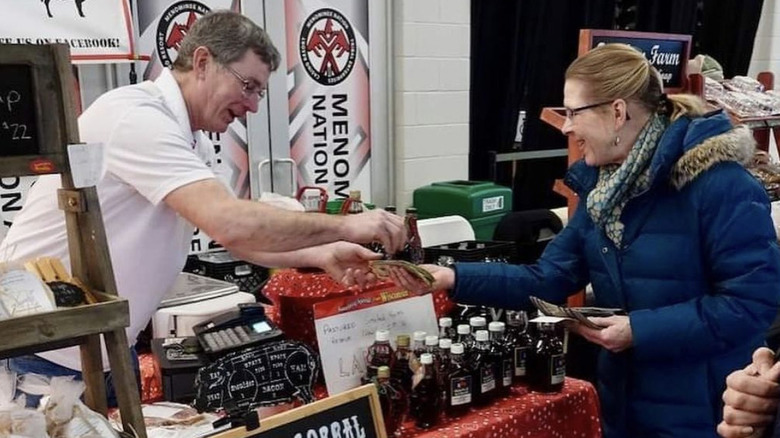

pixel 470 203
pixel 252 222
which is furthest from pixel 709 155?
pixel 470 203

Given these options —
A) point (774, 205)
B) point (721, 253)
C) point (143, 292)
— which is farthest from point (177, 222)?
point (774, 205)

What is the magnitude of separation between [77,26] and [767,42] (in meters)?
5.72

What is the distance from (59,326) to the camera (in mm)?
1029

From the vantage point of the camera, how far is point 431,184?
14.2 ft

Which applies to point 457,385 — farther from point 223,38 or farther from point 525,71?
point 525,71

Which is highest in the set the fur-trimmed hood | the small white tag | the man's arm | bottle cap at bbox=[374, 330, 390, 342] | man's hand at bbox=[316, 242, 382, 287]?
the small white tag

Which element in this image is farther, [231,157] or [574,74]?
[231,157]

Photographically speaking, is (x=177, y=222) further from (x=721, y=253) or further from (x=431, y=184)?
(x=431, y=184)

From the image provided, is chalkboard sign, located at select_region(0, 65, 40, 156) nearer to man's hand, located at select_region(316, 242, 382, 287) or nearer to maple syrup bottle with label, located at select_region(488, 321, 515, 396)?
man's hand, located at select_region(316, 242, 382, 287)

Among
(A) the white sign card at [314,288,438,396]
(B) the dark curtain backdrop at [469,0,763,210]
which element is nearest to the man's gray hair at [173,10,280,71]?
(A) the white sign card at [314,288,438,396]

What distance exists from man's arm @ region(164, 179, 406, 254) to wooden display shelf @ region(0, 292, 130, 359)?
456 millimetres

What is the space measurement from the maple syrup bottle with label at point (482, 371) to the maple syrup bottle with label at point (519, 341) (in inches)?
4.5

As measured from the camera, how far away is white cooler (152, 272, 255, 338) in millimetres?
2207

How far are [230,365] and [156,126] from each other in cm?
59
